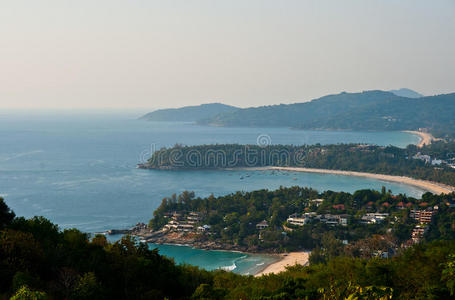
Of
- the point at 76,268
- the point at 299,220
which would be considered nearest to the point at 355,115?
the point at 299,220

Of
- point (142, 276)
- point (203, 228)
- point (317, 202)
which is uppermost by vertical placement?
point (142, 276)

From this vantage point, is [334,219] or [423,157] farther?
[423,157]

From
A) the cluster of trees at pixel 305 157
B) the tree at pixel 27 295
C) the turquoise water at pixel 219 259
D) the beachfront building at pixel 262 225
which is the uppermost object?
the tree at pixel 27 295

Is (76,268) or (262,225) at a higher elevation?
(76,268)

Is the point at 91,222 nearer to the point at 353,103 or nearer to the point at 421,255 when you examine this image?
the point at 421,255

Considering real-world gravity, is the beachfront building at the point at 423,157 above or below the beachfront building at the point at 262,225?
above

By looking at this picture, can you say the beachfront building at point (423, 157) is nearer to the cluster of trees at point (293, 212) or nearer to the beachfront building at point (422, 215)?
the cluster of trees at point (293, 212)

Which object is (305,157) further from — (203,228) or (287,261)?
(287,261)

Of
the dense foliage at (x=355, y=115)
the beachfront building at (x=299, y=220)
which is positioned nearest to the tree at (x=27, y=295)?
the beachfront building at (x=299, y=220)
